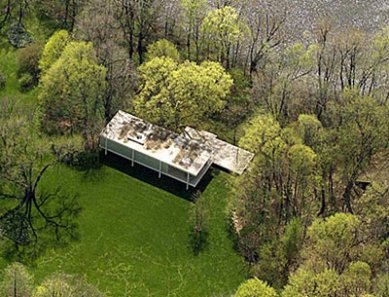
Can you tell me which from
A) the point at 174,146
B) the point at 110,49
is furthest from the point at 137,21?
the point at 174,146

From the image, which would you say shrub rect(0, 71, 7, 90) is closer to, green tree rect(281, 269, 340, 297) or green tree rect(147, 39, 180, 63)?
green tree rect(147, 39, 180, 63)

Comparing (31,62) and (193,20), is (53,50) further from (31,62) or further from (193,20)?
(193,20)

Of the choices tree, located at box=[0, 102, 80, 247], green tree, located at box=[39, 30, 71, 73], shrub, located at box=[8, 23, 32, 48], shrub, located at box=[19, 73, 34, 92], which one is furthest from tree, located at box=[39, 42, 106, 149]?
shrub, located at box=[8, 23, 32, 48]

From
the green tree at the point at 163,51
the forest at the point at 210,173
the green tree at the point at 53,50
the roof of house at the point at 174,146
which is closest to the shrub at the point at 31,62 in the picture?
the forest at the point at 210,173

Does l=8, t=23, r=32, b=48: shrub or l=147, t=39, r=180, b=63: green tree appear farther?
l=8, t=23, r=32, b=48: shrub

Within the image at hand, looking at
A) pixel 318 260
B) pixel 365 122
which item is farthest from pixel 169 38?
pixel 318 260

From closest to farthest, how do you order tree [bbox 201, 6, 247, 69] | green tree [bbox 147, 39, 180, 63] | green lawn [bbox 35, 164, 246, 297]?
green lawn [bbox 35, 164, 246, 297], green tree [bbox 147, 39, 180, 63], tree [bbox 201, 6, 247, 69]

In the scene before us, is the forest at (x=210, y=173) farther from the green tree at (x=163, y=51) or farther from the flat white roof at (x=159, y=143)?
the flat white roof at (x=159, y=143)
